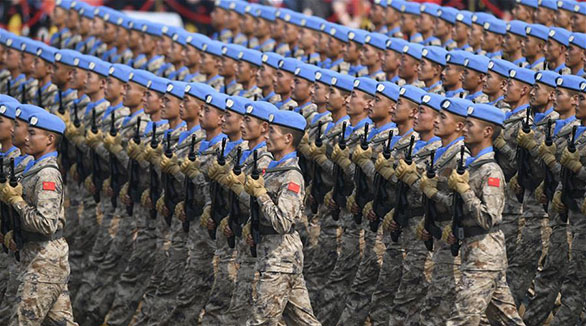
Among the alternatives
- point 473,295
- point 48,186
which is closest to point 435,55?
point 473,295

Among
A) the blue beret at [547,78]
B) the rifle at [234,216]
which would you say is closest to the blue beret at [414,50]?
the blue beret at [547,78]

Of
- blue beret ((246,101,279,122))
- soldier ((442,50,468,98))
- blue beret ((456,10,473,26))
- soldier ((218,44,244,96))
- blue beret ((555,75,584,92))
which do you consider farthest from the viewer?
blue beret ((456,10,473,26))

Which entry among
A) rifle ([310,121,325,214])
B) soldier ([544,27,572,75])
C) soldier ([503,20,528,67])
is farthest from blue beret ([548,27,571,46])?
rifle ([310,121,325,214])

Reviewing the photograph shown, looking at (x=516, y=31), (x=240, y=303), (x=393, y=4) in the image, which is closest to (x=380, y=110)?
(x=240, y=303)

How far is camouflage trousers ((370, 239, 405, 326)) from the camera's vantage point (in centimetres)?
1312

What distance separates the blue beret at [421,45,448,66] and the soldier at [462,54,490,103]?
83 centimetres

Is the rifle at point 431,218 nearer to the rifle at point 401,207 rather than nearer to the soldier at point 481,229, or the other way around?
the soldier at point 481,229

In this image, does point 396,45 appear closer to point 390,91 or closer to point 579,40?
point 579,40

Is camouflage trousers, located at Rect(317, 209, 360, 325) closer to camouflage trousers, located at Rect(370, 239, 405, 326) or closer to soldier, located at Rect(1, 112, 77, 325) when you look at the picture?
camouflage trousers, located at Rect(370, 239, 405, 326)

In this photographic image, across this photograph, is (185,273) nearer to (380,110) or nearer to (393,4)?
(380,110)

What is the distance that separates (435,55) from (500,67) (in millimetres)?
1231

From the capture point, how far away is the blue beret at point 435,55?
15.6 meters

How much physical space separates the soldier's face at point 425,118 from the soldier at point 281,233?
1053 mm

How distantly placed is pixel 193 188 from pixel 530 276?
3205 mm
